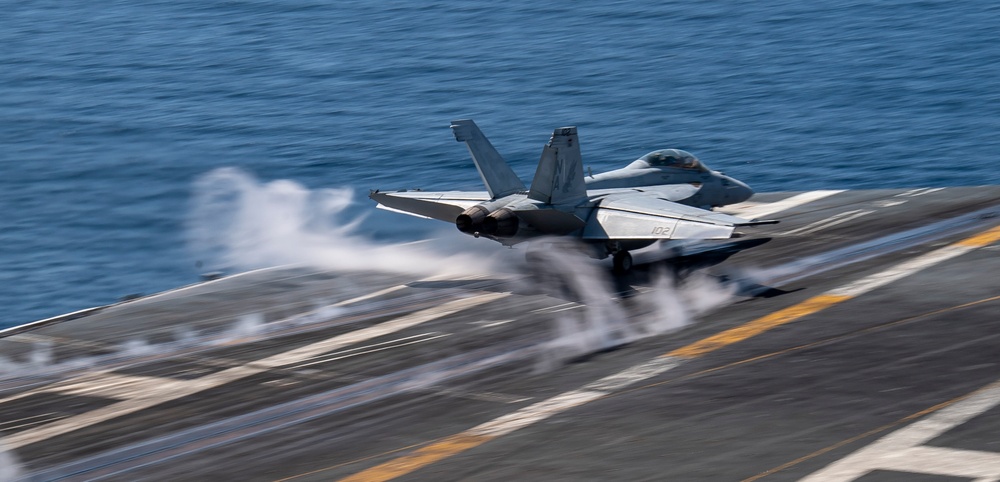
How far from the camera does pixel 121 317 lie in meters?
32.3

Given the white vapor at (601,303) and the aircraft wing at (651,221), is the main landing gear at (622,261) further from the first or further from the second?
the aircraft wing at (651,221)

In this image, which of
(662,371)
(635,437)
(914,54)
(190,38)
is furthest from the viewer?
(190,38)

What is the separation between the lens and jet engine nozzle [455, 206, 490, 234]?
3089cm

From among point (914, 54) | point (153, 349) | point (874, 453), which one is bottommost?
point (874, 453)

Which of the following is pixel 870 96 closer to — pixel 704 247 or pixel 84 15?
pixel 704 247

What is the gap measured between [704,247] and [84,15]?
10188 cm

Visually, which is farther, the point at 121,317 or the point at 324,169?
the point at 324,169

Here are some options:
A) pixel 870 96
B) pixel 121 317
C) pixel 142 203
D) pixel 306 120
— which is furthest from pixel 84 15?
pixel 121 317

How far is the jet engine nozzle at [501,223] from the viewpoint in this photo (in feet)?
101

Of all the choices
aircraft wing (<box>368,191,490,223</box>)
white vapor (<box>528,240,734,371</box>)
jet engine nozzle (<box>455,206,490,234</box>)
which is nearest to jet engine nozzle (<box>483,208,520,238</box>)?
jet engine nozzle (<box>455,206,490,234</box>)

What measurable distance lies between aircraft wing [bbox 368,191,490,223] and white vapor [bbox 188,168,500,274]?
2032mm

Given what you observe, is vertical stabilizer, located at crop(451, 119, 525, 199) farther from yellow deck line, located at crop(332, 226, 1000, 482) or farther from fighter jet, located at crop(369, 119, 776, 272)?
yellow deck line, located at crop(332, 226, 1000, 482)

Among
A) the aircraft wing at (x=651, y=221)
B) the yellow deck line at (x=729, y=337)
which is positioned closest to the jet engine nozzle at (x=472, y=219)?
the aircraft wing at (x=651, y=221)

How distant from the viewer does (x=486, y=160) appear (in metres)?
33.4
